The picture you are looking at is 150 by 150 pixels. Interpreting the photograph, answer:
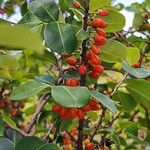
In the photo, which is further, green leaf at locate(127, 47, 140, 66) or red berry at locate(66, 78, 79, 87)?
green leaf at locate(127, 47, 140, 66)

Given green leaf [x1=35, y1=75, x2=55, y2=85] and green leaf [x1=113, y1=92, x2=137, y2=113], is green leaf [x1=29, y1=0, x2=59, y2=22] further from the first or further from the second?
green leaf [x1=113, y1=92, x2=137, y2=113]

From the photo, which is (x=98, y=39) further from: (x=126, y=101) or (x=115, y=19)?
(x=126, y=101)

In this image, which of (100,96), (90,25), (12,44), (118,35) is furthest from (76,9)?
(12,44)

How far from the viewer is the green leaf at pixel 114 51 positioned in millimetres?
1185

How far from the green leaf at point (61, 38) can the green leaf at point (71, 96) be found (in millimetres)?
163

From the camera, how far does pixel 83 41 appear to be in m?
1.02

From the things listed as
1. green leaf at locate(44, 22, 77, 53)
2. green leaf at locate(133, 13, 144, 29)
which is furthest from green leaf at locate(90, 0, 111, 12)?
green leaf at locate(133, 13, 144, 29)

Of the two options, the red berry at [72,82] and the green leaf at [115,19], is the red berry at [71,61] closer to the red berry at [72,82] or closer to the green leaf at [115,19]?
the red berry at [72,82]

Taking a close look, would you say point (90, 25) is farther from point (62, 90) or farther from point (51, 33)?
point (62, 90)

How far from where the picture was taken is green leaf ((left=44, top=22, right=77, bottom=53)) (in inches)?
41.3

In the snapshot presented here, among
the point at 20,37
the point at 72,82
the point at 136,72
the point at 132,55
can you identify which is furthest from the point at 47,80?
the point at 20,37

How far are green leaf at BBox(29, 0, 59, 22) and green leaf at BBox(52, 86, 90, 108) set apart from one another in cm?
29

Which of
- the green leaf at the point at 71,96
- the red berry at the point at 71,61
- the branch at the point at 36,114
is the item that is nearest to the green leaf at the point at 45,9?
the red berry at the point at 71,61

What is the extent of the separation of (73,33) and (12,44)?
805mm
